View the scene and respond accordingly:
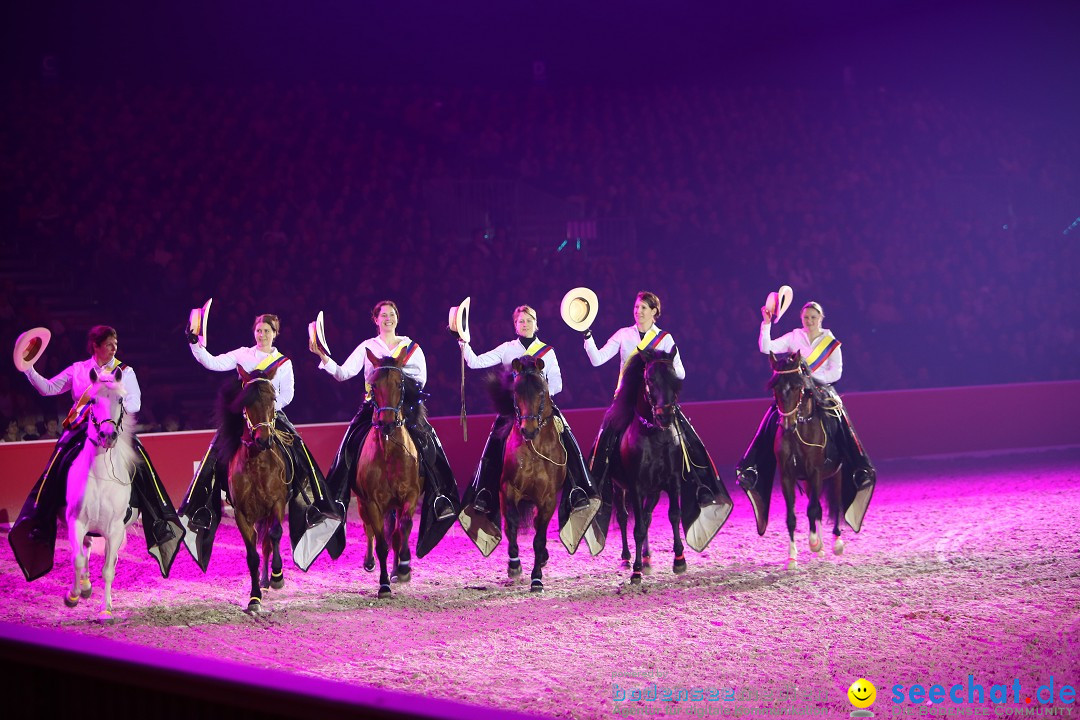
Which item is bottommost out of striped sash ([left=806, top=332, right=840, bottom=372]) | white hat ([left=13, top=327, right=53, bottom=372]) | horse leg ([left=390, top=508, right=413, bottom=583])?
horse leg ([left=390, top=508, right=413, bottom=583])

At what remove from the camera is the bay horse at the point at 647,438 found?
7.45 m

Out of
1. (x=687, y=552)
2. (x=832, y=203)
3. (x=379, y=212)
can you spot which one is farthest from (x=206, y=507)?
(x=832, y=203)

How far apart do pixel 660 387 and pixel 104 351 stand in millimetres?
4055

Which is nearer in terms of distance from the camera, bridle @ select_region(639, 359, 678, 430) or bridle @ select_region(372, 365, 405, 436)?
bridle @ select_region(372, 365, 405, 436)

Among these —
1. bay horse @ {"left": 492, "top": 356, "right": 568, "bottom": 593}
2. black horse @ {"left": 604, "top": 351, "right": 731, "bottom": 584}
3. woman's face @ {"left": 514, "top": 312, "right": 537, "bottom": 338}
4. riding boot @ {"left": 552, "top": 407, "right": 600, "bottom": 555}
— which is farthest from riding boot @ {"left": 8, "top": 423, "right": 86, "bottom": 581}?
black horse @ {"left": 604, "top": 351, "right": 731, "bottom": 584}

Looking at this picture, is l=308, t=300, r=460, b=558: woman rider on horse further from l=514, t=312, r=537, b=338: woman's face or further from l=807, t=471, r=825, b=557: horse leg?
l=807, t=471, r=825, b=557: horse leg

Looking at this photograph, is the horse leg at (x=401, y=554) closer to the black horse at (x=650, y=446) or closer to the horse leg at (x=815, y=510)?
the black horse at (x=650, y=446)

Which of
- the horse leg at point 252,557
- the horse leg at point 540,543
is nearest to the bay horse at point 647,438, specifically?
the horse leg at point 540,543

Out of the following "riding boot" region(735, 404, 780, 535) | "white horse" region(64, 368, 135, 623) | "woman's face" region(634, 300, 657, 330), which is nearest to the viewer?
"white horse" region(64, 368, 135, 623)

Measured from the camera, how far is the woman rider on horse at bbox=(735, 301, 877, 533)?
835cm

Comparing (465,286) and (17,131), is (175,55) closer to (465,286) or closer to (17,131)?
(17,131)

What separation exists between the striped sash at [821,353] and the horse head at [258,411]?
460 cm

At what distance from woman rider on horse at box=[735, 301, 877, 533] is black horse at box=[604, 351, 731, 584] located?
60 centimetres

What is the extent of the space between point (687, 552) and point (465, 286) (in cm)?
715
